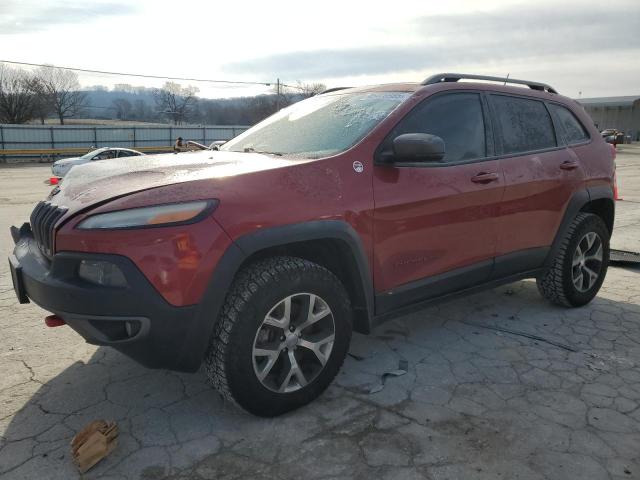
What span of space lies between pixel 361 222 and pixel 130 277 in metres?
1.22

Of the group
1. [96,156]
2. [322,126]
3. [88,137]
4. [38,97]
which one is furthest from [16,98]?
[322,126]

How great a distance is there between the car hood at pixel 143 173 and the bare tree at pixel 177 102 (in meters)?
75.5

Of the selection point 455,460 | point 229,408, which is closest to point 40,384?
point 229,408

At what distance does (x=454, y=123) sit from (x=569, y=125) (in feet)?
4.83

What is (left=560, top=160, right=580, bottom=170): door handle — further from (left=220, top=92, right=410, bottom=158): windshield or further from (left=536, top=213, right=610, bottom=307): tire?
(left=220, top=92, right=410, bottom=158): windshield

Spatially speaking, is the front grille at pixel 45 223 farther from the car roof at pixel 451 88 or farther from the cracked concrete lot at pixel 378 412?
the car roof at pixel 451 88

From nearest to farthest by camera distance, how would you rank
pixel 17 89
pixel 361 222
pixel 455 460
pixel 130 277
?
1. pixel 130 277
2. pixel 455 460
3. pixel 361 222
4. pixel 17 89

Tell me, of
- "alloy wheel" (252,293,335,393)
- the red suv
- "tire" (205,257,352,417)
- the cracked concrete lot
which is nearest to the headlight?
the red suv

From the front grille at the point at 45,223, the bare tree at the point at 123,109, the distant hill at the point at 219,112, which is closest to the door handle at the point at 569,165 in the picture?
the front grille at the point at 45,223

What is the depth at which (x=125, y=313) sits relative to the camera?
2258 millimetres

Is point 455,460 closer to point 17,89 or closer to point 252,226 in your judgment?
point 252,226

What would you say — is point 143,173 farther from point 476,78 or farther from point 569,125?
point 569,125

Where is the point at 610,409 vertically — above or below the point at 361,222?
below

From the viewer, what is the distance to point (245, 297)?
2482 mm
